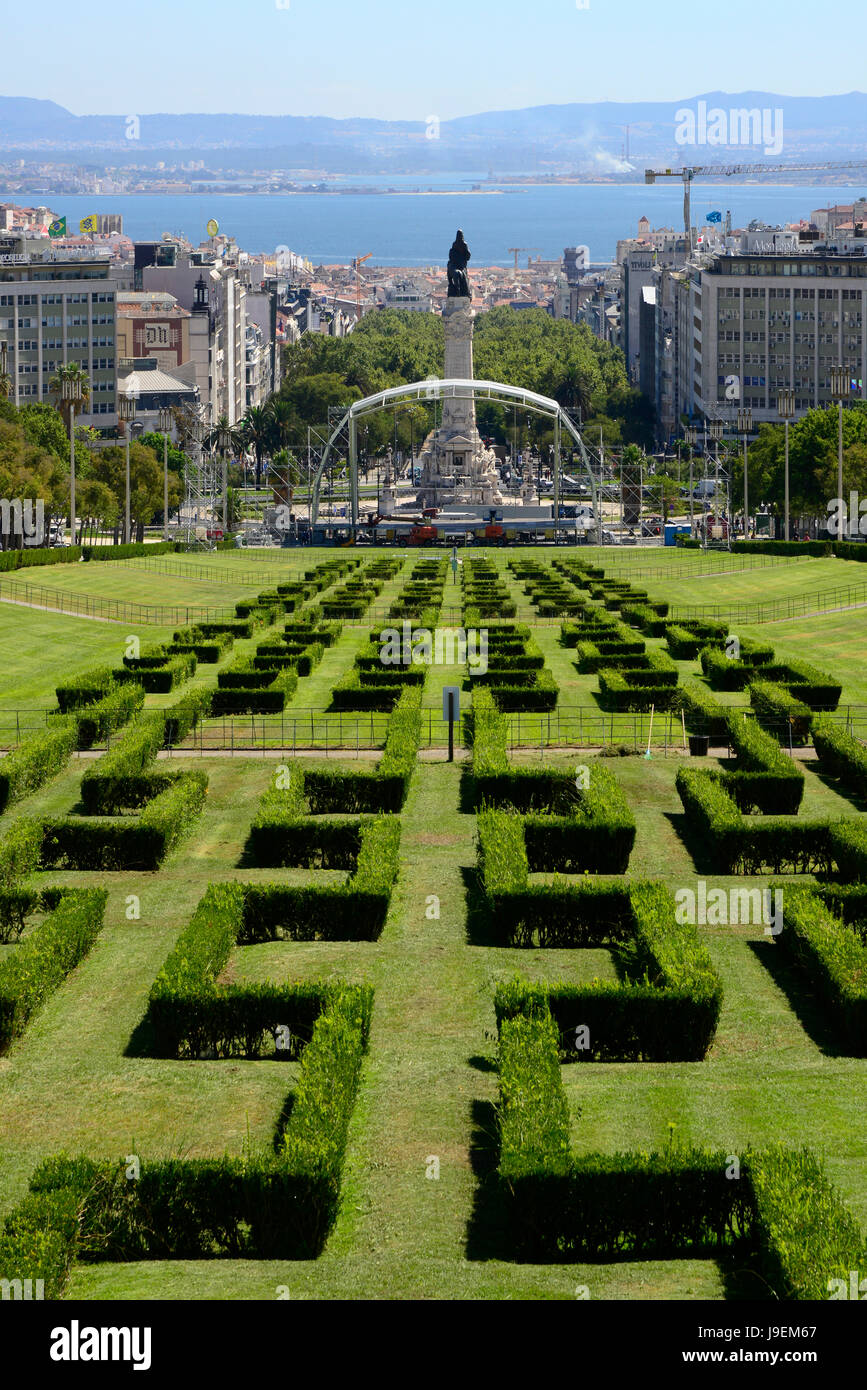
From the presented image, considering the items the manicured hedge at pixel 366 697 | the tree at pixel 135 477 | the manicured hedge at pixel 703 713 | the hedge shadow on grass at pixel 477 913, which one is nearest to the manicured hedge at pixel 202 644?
the manicured hedge at pixel 366 697

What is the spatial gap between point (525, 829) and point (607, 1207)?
20.9 m

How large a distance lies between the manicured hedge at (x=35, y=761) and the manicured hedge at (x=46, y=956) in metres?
11.7

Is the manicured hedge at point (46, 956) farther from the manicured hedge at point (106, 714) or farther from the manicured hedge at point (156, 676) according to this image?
the manicured hedge at point (156, 676)

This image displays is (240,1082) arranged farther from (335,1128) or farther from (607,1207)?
(607,1207)

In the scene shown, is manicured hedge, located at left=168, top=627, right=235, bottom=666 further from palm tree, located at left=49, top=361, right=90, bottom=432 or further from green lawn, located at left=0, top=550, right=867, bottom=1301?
palm tree, located at left=49, top=361, right=90, bottom=432

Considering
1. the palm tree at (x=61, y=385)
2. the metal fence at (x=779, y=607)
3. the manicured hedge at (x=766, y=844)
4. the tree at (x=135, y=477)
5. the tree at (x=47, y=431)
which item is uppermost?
the palm tree at (x=61, y=385)

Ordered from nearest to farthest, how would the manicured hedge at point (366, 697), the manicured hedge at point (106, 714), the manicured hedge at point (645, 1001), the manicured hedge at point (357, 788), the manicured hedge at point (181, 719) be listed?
1. the manicured hedge at point (645, 1001)
2. the manicured hedge at point (357, 788)
3. the manicured hedge at point (106, 714)
4. the manicured hedge at point (181, 719)
5. the manicured hedge at point (366, 697)

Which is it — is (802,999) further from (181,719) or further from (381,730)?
(181,719)
